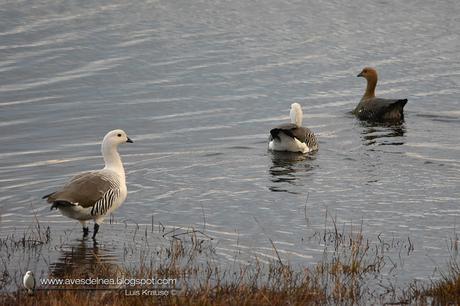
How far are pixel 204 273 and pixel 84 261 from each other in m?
1.70

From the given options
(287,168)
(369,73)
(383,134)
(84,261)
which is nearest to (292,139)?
(287,168)

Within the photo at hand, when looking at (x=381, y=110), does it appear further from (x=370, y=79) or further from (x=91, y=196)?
(x=91, y=196)

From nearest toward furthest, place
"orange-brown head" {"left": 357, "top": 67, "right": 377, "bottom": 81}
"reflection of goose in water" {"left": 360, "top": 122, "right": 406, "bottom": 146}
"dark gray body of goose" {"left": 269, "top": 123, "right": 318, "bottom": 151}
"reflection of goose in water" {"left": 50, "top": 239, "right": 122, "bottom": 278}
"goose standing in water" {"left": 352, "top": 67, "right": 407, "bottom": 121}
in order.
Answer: "reflection of goose in water" {"left": 50, "top": 239, "right": 122, "bottom": 278}, "dark gray body of goose" {"left": 269, "top": 123, "right": 318, "bottom": 151}, "reflection of goose in water" {"left": 360, "top": 122, "right": 406, "bottom": 146}, "goose standing in water" {"left": 352, "top": 67, "right": 407, "bottom": 121}, "orange-brown head" {"left": 357, "top": 67, "right": 377, "bottom": 81}

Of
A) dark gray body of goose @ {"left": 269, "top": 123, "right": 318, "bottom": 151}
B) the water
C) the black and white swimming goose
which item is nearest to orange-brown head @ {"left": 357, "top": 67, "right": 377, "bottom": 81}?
the water

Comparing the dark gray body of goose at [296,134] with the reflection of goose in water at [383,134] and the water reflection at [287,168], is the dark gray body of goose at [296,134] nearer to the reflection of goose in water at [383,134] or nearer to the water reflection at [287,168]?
the water reflection at [287,168]

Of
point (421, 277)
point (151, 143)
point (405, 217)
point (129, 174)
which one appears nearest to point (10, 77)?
point (151, 143)

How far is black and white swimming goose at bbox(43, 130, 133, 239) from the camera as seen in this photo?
1233cm

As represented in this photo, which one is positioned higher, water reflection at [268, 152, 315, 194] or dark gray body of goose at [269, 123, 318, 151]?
dark gray body of goose at [269, 123, 318, 151]

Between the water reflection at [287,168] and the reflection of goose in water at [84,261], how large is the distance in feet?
13.9

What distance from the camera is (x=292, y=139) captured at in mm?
18703

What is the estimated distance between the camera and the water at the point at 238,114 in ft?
45.3

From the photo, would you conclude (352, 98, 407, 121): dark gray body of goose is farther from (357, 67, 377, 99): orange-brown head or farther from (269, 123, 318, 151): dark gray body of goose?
(269, 123, 318, 151): dark gray body of goose

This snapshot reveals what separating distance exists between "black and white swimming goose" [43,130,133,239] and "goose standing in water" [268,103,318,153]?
19.4 feet

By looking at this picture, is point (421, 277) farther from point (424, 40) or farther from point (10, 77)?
point (424, 40)
